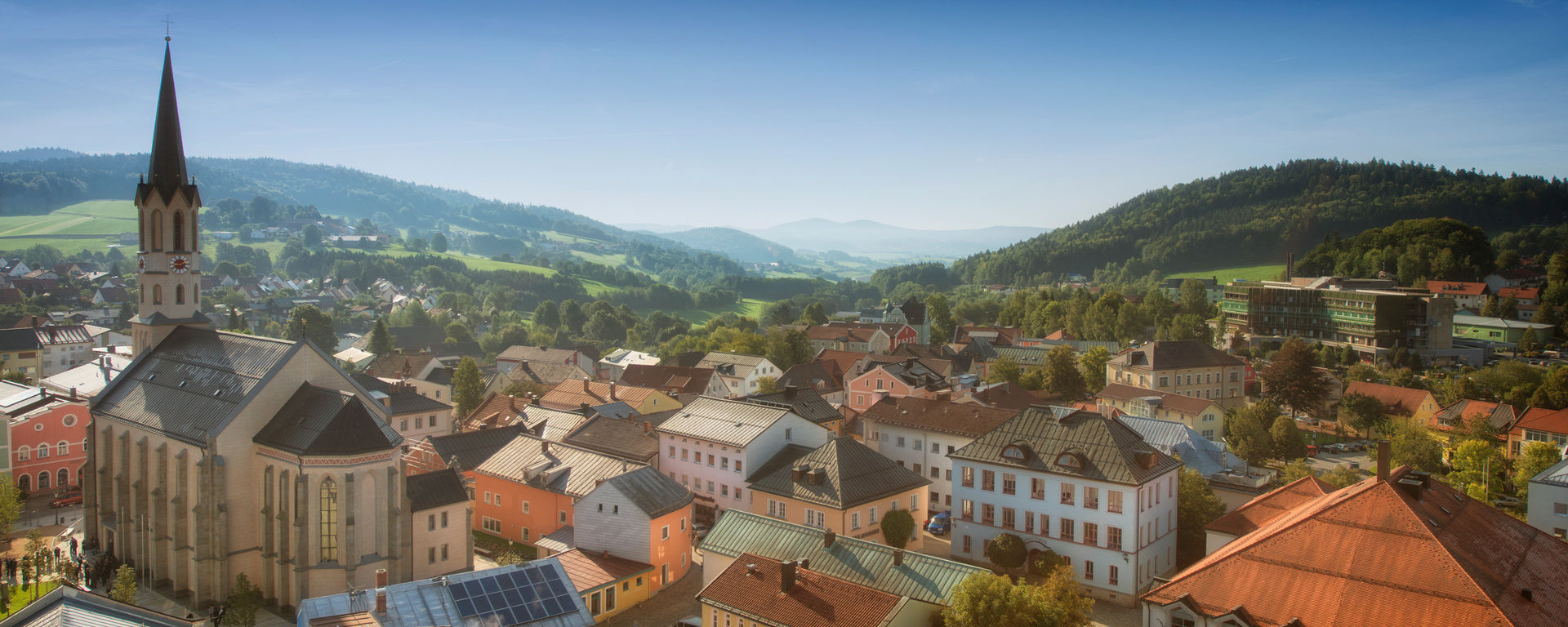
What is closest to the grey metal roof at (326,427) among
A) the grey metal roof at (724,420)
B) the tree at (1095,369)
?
the grey metal roof at (724,420)

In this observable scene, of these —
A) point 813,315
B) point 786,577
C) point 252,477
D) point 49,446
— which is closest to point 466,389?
point 49,446

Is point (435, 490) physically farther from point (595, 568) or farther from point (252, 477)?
point (595, 568)

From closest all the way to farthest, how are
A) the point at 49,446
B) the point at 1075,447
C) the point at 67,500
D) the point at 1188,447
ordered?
the point at 1075,447 → the point at 1188,447 → the point at 67,500 → the point at 49,446

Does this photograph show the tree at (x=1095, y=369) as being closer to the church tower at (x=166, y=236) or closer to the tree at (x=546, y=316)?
the church tower at (x=166, y=236)

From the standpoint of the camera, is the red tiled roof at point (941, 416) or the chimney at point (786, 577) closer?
the chimney at point (786, 577)

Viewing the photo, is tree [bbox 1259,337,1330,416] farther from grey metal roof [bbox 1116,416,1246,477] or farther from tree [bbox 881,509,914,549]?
tree [bbox 881,509,914,549]

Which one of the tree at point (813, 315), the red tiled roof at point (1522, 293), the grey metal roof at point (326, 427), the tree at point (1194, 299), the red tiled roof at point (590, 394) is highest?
the red tiled roof at point (1522, 293)
